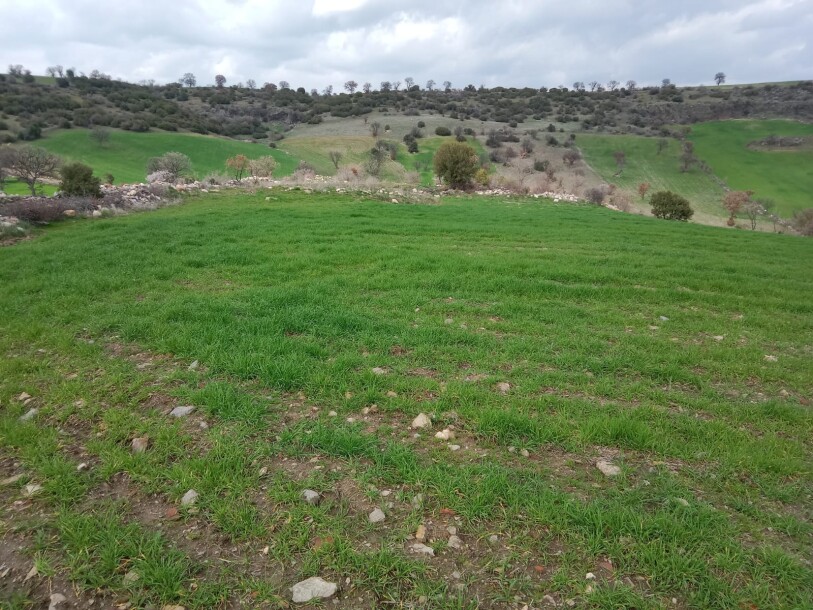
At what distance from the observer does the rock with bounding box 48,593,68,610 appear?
8.38 ft

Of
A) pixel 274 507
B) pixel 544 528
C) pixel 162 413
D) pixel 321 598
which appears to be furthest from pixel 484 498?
pixel 162 413

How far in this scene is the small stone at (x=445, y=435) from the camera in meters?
4.14

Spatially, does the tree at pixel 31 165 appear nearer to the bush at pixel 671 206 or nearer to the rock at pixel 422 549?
the rock at pixel 422 549

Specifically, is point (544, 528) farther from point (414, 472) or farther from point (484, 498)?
point (414, 472)

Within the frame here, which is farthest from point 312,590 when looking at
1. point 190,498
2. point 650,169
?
point 650,169

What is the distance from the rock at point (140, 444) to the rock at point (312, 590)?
7.06 ft

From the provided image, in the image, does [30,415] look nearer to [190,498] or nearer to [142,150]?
[190,498]

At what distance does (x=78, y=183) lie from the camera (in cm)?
2048

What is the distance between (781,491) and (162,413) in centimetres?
576

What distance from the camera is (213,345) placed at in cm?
570

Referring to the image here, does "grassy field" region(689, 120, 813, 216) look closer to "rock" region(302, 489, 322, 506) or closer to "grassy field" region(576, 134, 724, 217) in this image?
"grassy field" region(576, 134, 724, 217)

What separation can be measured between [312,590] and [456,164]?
119 feet

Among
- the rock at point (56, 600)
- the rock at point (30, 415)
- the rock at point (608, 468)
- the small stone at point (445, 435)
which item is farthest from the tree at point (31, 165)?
A: the rock at point (608, 468)

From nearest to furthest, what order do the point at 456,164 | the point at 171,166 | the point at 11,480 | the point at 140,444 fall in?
the point at 11,480 → the point at 140,444 → the point at 171,166 → the point at 456,164
